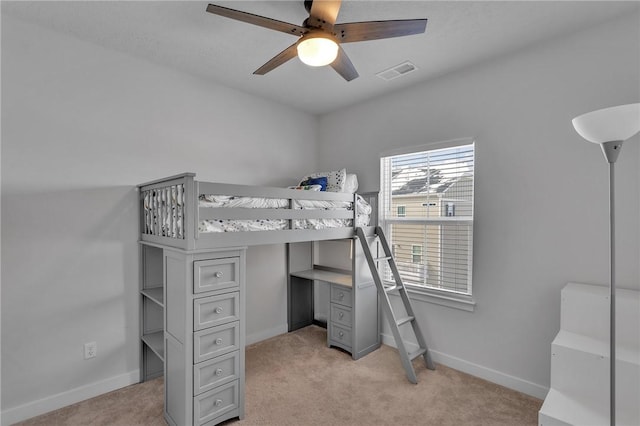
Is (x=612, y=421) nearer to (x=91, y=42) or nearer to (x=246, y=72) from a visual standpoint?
(x=246, y=72)

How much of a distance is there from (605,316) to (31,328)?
354 centimetres

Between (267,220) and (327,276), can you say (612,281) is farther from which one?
(327,276)

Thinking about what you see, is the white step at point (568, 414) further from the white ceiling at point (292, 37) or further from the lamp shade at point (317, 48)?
the white ceiling at point (292, 37)

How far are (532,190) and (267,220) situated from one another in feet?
6.39

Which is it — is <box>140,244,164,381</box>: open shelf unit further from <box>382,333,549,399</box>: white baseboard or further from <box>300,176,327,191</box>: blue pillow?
<box>382,333,549,399</box>: white baseboard

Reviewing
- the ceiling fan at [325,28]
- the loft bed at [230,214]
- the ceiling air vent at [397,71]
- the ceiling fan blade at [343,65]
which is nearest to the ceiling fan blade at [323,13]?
the ceiling fan at [325,28]

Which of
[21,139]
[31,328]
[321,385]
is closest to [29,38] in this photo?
[21,139]

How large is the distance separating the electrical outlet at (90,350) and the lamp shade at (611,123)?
10.6 ft

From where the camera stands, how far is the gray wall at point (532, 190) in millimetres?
2043

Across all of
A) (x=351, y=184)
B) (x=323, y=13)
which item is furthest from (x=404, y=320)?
(x=323, y=13)

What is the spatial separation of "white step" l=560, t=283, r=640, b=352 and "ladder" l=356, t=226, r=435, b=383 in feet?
3.54

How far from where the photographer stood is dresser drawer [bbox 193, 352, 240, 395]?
189 centimetres

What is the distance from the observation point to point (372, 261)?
285cm

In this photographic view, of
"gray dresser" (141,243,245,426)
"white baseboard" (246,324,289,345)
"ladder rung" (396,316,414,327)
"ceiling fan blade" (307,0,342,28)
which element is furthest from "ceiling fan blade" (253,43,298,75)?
"white baseboard" (246,324,289,345)
